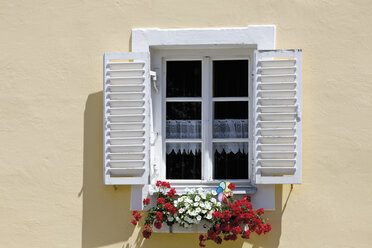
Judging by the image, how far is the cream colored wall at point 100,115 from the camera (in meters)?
4.95

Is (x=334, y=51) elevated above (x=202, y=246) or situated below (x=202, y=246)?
above

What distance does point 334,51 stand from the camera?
4988 mm

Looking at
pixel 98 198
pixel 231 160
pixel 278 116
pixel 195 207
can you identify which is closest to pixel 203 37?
pixel 278 116

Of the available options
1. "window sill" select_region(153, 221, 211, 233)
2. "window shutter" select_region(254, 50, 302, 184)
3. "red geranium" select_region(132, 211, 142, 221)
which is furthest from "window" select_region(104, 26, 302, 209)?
"window sill" select_region(153, 221, 211, 233)

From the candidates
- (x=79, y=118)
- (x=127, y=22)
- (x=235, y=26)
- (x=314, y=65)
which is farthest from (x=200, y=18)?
(x=79, y=118)

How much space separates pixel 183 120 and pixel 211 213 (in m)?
0.95

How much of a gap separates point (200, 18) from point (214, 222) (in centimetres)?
178

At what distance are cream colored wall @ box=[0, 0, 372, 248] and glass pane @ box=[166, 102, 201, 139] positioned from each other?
0.65 metres

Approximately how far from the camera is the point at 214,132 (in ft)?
17.3

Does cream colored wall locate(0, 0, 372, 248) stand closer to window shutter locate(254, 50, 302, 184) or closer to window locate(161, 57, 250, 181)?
window shutter locate(254, 50, 302, 184)

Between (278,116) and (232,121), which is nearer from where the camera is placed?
(278,116)

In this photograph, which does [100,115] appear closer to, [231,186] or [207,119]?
[207,119]

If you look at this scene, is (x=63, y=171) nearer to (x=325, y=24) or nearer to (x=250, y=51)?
(x=250, y=51)

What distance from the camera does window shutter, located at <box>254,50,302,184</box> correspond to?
4.86 meters
